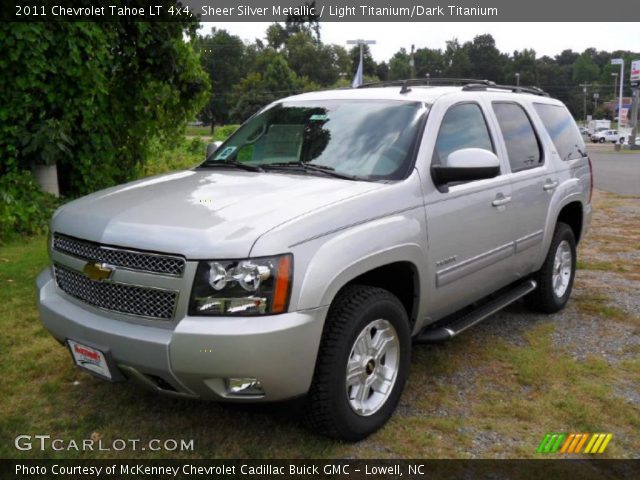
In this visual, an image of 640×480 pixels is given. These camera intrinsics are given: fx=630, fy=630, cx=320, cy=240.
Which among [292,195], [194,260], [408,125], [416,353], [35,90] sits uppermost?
[35,90]

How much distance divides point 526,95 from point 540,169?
76cm

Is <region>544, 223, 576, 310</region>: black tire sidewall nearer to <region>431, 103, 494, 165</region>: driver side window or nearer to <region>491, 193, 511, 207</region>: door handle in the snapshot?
<region>491, 193, 511, 207</region>: door handle

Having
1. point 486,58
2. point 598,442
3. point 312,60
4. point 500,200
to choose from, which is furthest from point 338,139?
point 486,58

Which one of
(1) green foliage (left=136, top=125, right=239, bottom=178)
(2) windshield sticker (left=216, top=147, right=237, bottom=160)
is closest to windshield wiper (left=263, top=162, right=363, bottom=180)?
(2) windshield sticker (left=216, top=147, right=237, bottom=160)

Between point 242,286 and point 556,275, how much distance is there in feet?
12.0

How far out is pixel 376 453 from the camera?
125 inches

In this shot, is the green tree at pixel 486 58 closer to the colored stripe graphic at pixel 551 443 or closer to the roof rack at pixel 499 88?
the roof rack at pixel 499 88

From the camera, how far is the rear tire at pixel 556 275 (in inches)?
207

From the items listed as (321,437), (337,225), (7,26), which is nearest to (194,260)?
(337,225)

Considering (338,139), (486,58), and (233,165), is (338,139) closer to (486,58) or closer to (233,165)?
(233,165)

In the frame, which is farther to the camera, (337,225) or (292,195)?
(292,195)

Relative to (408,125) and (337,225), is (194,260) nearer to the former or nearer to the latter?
(337,225)

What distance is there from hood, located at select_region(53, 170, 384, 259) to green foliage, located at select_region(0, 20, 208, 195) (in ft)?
16.3

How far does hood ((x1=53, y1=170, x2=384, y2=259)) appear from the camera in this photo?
9.06ft
